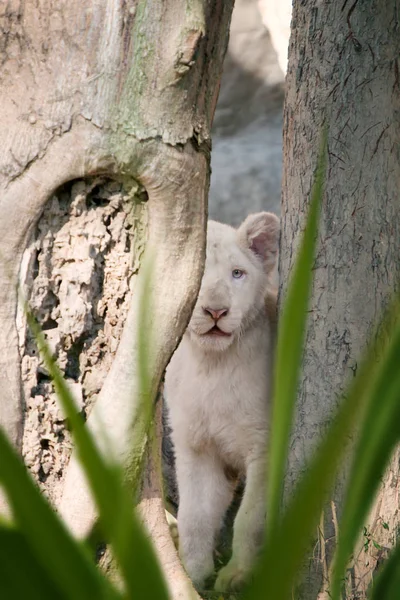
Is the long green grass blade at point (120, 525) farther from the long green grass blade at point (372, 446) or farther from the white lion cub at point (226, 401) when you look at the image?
the white lion cub at point (226, 401)

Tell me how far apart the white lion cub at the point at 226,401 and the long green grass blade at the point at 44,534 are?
3.53m

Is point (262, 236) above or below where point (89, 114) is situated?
below

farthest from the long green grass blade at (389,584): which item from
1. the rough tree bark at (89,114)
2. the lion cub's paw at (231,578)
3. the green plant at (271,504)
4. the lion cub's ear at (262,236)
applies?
the lion cub's ear at (262,236)

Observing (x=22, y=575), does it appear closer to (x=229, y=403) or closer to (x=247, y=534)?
(x=247, y=534)

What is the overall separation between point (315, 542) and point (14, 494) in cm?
299

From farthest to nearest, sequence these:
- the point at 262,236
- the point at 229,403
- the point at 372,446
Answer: the point at 262,236
the point at 229,403
the point at 372,446

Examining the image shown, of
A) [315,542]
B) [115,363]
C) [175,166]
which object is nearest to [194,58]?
[175,166]

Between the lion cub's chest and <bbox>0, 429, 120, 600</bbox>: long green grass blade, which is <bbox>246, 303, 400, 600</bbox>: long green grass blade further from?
the lion cub's chest

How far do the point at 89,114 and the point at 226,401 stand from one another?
7.41 ft

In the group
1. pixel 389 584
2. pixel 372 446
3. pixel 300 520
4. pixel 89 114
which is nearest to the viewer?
pixel 300 520

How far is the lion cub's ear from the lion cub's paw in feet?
4.96

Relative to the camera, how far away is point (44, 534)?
0.82 m

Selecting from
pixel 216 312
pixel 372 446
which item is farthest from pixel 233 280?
pixel 372 446

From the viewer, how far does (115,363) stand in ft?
9.63
